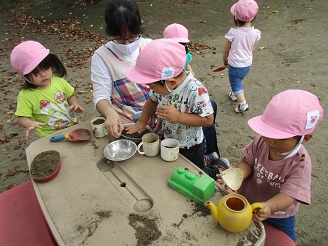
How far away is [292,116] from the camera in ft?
4.57

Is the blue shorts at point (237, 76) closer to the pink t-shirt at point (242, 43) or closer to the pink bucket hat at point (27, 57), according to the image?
the pink t-shirt at point (242, 43)

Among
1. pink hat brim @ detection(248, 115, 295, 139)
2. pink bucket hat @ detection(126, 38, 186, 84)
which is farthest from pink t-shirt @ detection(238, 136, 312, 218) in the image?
pink bucket hat @ detection(126, 38, 186, 84)

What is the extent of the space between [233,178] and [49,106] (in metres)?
1.81

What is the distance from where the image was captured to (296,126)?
1.40m

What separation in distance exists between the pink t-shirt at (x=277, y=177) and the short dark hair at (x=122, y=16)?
1.27 m

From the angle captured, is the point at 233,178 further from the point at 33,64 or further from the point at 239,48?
the point at 239,48

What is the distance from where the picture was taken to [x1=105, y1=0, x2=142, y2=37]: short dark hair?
6.80 feet

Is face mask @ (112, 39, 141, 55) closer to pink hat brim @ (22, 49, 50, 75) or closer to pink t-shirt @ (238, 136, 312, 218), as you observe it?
pink hat brim @ (22, 49, 50, 75)

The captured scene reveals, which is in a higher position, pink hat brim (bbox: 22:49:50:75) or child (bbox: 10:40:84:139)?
pink hat brim (bbox: 22:49:50:75)

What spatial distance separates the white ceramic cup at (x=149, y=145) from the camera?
188 centimetres

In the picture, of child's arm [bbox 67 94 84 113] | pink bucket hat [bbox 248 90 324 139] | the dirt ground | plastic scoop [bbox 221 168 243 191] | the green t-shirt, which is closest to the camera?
pink bucket hat [bbox 248 90 324 139]

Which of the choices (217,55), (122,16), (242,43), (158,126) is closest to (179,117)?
(158,126)

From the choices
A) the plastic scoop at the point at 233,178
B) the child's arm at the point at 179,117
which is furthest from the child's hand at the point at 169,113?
the plastic scoop at the point at 233,178

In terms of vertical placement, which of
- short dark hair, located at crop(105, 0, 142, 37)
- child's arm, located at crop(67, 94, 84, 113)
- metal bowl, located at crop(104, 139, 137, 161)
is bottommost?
child's arm, located at crop(67, 94, 84, 113)
